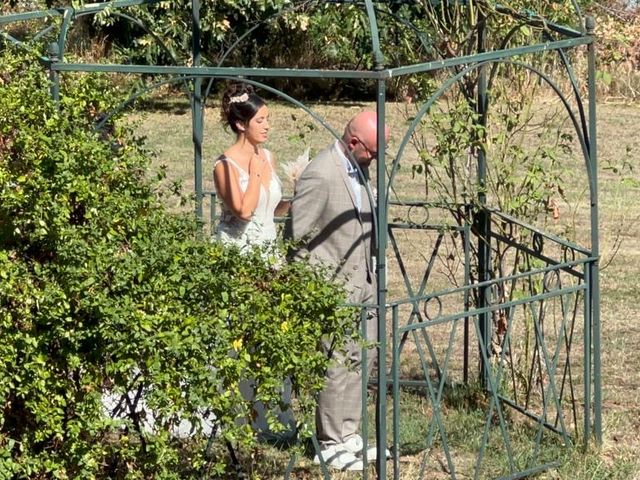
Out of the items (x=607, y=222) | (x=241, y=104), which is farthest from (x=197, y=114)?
(x=607, y=222)

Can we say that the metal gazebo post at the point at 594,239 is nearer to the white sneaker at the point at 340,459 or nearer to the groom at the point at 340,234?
the groom at the point at 340,234

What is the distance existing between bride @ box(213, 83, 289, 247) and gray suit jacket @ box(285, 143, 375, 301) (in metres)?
0.23

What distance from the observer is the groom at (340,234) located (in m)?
5.91

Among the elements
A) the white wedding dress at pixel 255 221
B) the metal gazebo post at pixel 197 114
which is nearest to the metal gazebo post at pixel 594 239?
the white wedding dress at pixel 255 221

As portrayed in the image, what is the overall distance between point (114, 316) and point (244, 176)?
175 cm

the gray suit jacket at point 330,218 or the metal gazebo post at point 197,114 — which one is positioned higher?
the metal gazebo post at point 197,114

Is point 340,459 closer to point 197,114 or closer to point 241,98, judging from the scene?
point 241,98

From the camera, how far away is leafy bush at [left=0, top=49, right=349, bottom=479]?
459 centimetres

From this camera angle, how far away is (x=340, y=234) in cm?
598

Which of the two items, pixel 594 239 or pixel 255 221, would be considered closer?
pixel 594 239

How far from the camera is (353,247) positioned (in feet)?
19.7

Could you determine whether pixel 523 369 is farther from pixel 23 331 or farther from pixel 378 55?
pixel 23 331

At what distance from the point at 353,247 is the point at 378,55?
126cm

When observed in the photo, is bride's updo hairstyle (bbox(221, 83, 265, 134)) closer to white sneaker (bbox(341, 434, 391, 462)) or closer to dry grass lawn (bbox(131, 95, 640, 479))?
dry grass lawn (bbox(131, 95, 640, 479))
